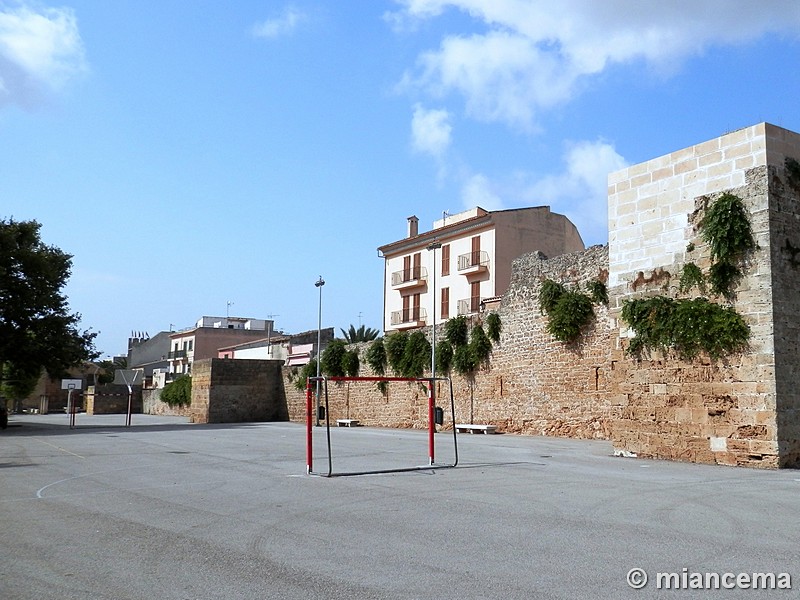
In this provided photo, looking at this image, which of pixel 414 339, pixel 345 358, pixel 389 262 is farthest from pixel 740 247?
pixel 389 262

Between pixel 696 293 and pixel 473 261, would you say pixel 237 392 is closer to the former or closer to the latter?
pixel 473 261

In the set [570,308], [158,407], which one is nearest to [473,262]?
[570,308]

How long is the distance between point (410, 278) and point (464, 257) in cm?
581

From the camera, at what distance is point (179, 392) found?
5400 cm

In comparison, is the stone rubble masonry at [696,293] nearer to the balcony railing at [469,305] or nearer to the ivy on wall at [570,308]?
the ivy on wall at [570,308]

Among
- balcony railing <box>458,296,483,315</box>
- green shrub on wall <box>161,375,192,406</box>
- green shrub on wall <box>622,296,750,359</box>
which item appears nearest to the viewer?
green shrub on wall <box>622,296,750,359</box>

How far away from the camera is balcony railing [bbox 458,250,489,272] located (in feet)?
148

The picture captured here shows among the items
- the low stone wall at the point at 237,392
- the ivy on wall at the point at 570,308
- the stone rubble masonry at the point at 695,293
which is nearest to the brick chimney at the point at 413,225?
the low stone wall at the point at 237,392

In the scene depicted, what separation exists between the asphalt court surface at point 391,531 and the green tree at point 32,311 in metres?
19.9

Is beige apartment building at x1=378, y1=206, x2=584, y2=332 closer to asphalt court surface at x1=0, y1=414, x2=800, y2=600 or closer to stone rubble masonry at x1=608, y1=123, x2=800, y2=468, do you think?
stone rubble masonry at x1=608, y1=123, x2=800, y2=468

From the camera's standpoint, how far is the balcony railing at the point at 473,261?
45000mm

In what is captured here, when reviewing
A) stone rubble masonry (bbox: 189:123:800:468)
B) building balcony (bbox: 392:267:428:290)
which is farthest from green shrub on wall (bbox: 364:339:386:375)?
building balcony (bbox: 392:267:428:290)

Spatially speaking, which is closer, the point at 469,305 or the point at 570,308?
the point at 570,308

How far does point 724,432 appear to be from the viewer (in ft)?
44.8
